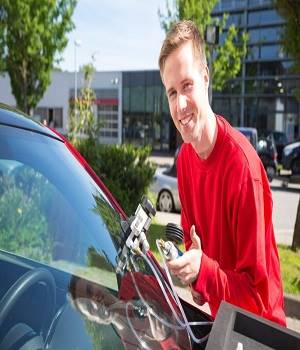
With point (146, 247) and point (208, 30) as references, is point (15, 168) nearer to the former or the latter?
point (146, 247)

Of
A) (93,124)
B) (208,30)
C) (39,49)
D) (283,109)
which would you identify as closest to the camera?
(93,124)

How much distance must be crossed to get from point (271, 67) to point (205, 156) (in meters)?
42.5

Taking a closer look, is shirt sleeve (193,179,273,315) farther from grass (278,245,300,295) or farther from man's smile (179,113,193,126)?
grass (278,245,300,295)

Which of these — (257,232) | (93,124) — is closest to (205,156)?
(257,232)

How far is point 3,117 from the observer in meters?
1.92

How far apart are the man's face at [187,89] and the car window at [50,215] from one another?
44cm

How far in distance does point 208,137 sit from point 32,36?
20753mm

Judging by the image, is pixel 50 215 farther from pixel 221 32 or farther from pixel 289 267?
pixel 221 32

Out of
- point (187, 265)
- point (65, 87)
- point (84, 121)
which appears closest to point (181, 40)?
point (187, 265)

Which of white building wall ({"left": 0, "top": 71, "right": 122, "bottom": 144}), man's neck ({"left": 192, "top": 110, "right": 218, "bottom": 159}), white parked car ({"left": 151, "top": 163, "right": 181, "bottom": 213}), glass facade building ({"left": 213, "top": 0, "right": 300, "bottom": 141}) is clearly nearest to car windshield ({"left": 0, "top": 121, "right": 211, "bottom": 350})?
man's neck ({"left": 192, "top": 110, "right": 218, "bottom": 159})

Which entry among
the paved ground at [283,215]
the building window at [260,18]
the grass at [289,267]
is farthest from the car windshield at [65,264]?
the building window at [260,18]

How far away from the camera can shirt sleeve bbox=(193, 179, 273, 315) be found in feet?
6.06

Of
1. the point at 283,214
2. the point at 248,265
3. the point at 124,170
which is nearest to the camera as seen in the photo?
the point at 248,265

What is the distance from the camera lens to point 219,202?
2039 millimetres
